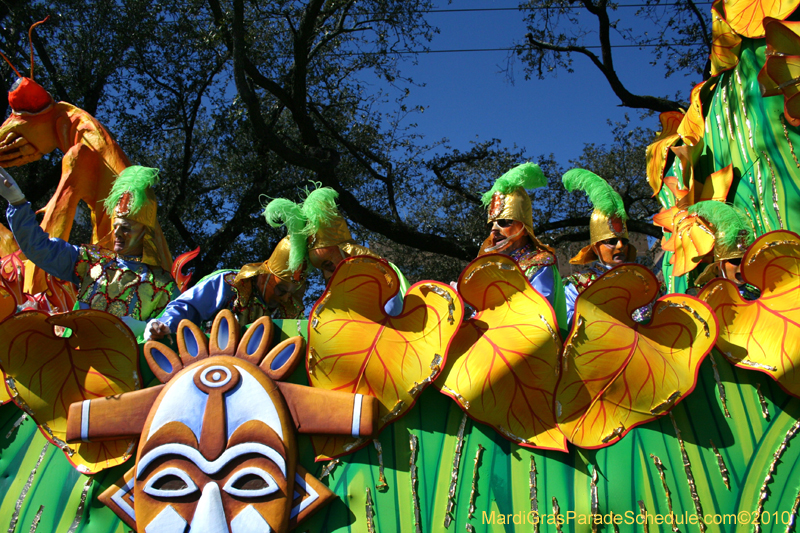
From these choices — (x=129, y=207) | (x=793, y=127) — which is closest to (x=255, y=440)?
(x=129, y=207)

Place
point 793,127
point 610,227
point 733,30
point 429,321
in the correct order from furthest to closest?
point 610,227 < point 733,30 < point 793,127 < point 429,321

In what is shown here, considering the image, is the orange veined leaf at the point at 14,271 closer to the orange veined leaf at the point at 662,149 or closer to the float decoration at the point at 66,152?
the float decoration at the point at 66,152

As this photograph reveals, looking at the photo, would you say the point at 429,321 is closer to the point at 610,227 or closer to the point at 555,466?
the point at 555,466

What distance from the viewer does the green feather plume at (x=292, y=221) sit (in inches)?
118

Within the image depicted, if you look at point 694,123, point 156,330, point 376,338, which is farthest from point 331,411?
point 694,123

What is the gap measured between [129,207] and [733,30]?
3.14m

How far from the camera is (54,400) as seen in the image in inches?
95.7

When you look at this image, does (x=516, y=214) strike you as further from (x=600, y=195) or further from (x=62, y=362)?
(x=62, y=362)

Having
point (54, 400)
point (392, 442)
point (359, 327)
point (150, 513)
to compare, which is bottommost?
point (150, 513)

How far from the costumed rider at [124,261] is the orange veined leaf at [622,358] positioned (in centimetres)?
196

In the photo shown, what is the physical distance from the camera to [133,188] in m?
3.10

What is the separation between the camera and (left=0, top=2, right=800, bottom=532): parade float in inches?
87.1

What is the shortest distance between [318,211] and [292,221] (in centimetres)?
13

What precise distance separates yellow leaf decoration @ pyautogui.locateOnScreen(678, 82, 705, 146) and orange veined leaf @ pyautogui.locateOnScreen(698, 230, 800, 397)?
1.36m
